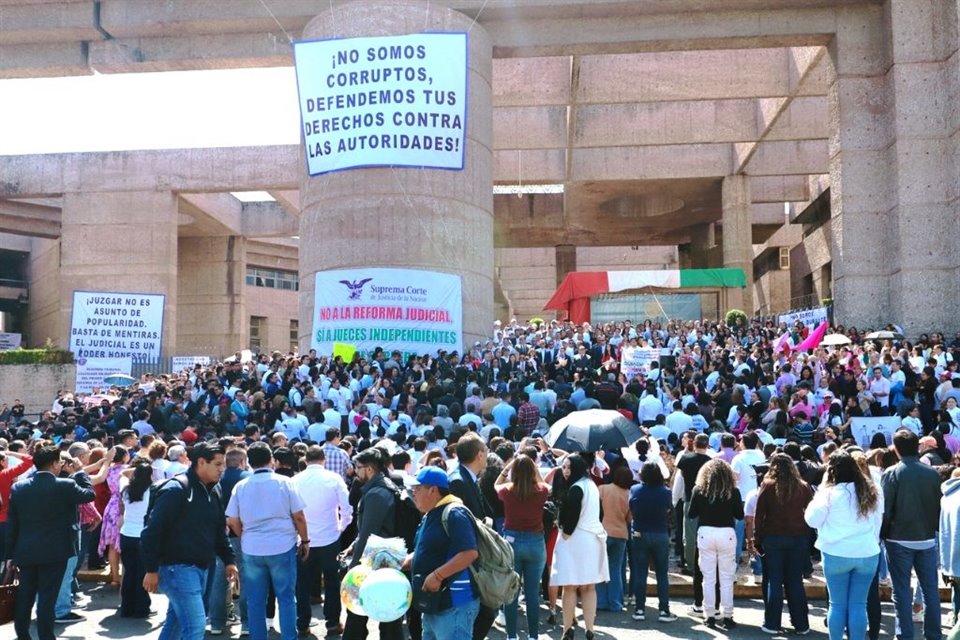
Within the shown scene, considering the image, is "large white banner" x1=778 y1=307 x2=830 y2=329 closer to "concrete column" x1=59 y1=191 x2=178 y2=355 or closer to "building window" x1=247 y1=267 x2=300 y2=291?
"concrete column" x1=59 y1=191 x2=178 y2=355

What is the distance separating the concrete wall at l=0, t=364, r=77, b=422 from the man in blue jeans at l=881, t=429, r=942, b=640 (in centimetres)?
2554

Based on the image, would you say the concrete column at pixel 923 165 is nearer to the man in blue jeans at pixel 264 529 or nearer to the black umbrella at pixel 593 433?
the black umbrella at pixel 593 433

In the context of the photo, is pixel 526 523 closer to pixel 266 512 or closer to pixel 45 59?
pixel 266 512

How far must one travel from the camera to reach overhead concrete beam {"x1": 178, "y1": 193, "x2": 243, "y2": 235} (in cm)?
3403

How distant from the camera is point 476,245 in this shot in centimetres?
2234

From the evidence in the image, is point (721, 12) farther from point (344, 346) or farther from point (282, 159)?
point (282, 159)

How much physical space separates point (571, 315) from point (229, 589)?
2786cm

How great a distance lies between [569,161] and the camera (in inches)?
1286

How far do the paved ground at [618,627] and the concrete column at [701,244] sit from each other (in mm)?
35031

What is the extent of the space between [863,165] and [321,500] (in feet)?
63.2

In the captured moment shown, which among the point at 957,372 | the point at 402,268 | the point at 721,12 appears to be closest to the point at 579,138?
the point at 721,12

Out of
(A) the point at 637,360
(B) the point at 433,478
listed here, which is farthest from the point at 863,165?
(B) the point at 433,478

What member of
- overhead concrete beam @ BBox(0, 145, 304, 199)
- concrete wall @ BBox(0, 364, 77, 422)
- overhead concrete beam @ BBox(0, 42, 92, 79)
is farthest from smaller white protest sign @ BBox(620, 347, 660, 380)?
concrete wall @ BBox(0, 364, 77, 422)

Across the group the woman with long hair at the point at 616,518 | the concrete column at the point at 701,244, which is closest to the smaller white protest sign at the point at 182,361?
the woman with long hair at the point at 616,518
